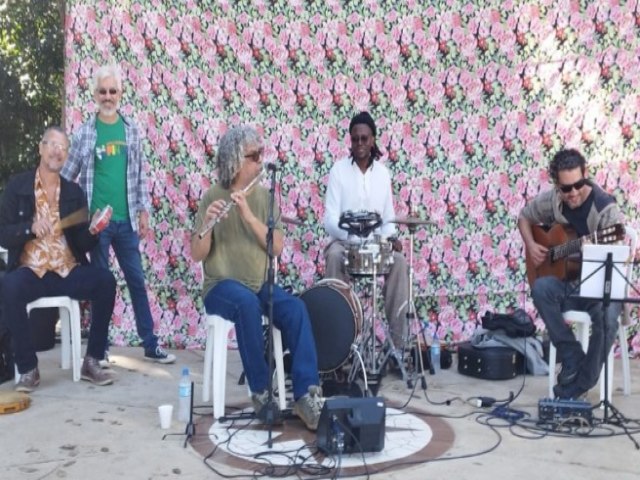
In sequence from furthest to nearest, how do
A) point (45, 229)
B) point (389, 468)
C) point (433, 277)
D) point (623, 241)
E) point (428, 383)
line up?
point (433, 277), point (428, 383), point (45, 229), point (623, 241), point (389, 468)

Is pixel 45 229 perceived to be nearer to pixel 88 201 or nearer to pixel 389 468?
pixel 88 201

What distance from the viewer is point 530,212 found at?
162 inches

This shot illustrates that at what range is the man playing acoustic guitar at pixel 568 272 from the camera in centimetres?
361

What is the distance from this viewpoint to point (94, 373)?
4148mm

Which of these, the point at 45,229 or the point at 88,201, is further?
the point at 88,201

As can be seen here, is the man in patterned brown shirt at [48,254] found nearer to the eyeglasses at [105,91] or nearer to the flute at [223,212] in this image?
the eyeglasses at [105,91]

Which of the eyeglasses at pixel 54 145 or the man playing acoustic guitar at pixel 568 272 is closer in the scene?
the man playing acoustic guitar at pixel 568 272

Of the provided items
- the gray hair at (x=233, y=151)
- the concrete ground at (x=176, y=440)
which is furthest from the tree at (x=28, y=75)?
the gray hair at (x=233, y=151)

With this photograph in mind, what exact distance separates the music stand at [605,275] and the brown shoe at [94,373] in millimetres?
2620

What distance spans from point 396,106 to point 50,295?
256 cm

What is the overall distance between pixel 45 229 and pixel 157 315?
146 centimetres

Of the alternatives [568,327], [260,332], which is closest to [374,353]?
[260,332]

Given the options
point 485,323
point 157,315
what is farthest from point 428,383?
point 157,315

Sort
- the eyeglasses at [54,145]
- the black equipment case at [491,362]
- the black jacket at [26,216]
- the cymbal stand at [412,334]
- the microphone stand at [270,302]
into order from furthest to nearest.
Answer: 1. the black equipment case at [491,362]
2. the cymbal stand at [412,334]
3. the eyeglasses at [54,145]
4. the black jacket at [26,216]
5. the microphone stand at [270,302]
